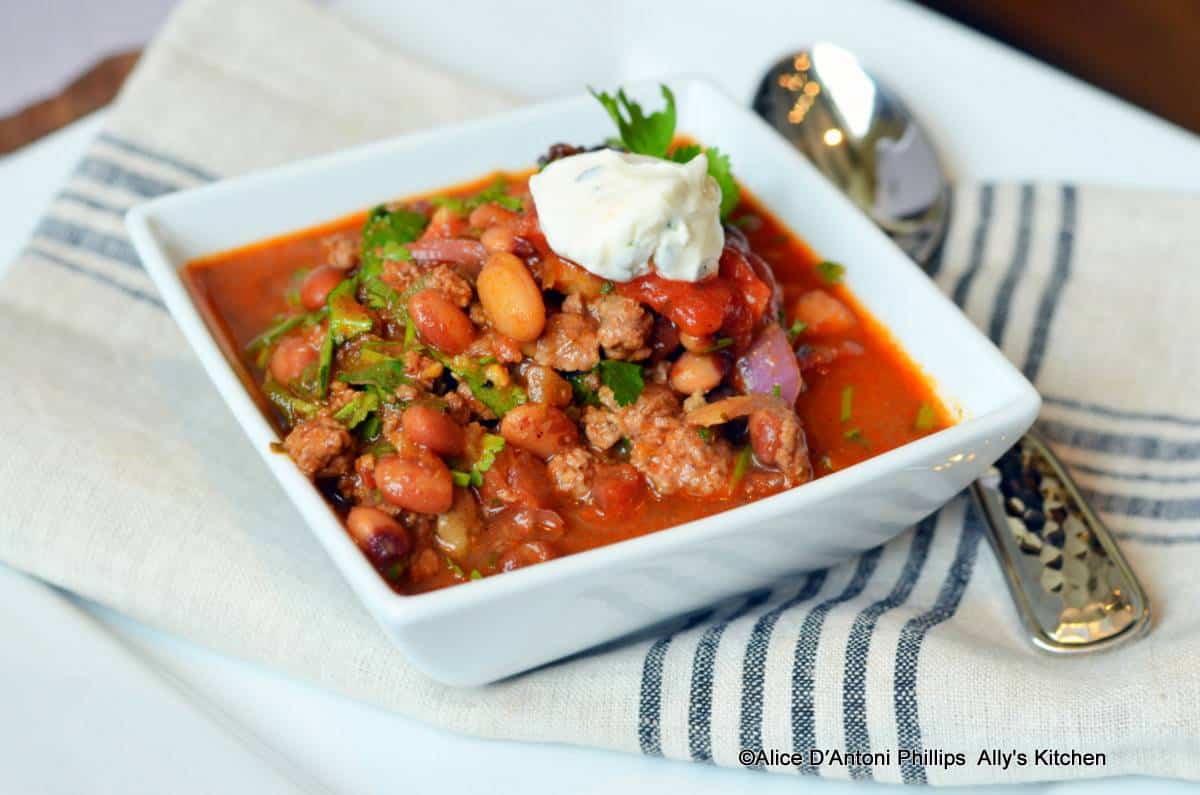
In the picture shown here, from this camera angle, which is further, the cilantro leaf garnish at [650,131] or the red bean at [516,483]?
the cilantro leaf garnish at [650,131]

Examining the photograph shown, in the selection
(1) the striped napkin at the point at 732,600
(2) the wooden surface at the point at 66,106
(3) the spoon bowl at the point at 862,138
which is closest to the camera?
(1) the striped napkin at the point at 732,600

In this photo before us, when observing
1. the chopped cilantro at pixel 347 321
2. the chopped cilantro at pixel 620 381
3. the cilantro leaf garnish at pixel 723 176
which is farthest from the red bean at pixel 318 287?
the cilantro leaf garnish at pixel 723 176

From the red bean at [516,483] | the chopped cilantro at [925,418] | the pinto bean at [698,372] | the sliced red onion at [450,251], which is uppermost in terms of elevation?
the sliced red onion at [450,251]

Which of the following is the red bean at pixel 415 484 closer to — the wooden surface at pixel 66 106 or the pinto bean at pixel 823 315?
the pinto bean at pixel 823 315

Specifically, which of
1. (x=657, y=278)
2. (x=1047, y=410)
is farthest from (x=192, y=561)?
(x=1047, y=410)

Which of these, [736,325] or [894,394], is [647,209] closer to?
[736,325]

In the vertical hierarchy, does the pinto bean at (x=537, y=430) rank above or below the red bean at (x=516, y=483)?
above

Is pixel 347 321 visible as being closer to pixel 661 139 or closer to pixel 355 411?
pixel 355 411

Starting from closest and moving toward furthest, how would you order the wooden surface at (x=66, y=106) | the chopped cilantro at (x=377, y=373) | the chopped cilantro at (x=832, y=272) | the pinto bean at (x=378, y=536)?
the pinto bean at (x=378, y=536)
the chopped cilantro at (x=377, y=373)
the chopped cilantro at (x=832, y=272)
the wooden surface at (x=66, y=106)
